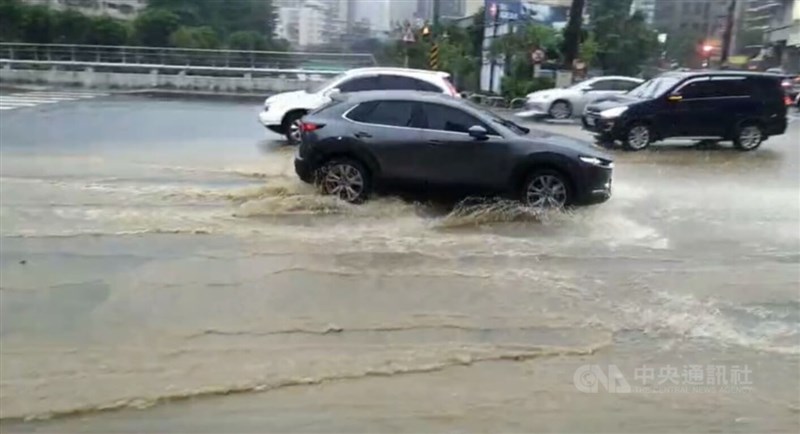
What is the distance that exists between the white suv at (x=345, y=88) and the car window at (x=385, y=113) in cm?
512

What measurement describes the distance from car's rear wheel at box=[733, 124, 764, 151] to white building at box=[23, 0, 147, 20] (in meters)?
27.2

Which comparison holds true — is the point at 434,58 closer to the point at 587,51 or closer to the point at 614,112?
the point at 587,51

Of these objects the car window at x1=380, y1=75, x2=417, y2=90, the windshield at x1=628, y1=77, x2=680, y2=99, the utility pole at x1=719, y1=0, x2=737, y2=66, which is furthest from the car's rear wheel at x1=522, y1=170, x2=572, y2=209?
the utility pole at x1=719, y1=0, x2=737, y2=66

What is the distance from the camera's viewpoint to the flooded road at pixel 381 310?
441 cm

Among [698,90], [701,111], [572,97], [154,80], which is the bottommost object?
[154,80]

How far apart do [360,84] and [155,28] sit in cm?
2191

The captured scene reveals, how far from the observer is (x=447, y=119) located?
30.5ft

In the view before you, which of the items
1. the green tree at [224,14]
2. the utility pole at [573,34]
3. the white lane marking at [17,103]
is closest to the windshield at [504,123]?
the white lane marking at [17,103]

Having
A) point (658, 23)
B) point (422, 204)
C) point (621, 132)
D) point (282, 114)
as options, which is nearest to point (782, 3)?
point (658, 23)

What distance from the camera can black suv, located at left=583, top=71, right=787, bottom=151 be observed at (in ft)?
50.6

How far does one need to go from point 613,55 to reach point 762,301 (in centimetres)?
2906

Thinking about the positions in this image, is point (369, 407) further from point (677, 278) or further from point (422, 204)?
point (422, 204)

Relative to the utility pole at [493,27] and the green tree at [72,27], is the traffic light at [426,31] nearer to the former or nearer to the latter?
the utility pole at [493,27]

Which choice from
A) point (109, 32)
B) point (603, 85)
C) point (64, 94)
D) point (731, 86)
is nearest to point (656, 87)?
point (731, 86)
